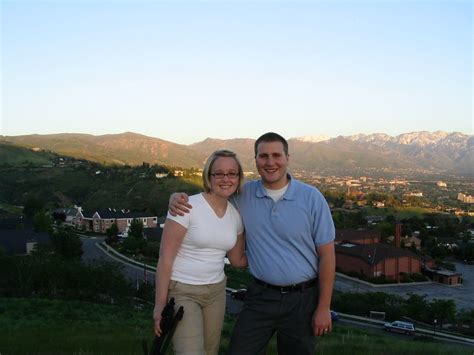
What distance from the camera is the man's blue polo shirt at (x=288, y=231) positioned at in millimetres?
3955

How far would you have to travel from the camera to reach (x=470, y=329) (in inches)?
995

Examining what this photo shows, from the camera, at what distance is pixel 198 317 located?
150 inches

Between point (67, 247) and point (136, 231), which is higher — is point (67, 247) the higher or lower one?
the higher one

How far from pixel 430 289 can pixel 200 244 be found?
41497 mm

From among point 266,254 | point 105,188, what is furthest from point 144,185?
point 266,254

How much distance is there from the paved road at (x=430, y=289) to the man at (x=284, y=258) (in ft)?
114

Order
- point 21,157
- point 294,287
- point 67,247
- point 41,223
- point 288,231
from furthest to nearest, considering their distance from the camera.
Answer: point 21,157 → point 41,223 → point 67,247 → point 294,287 → point 288,231

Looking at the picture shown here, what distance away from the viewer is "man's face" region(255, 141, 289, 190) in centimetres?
405

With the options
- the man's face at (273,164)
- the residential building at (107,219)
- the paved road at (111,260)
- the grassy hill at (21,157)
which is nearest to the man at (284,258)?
the man's face at (273,164)

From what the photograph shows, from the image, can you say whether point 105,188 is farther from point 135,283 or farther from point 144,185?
point 135,283

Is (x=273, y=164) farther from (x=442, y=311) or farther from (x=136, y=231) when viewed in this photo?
(x=136, y=231)

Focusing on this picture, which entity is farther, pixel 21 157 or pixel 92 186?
pixel 21 157

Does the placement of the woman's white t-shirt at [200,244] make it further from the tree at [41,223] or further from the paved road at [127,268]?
the tree at [41,223]

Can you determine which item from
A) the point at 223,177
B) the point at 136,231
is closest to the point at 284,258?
the point at 223,177
